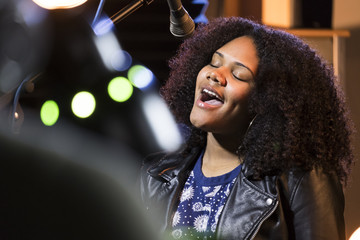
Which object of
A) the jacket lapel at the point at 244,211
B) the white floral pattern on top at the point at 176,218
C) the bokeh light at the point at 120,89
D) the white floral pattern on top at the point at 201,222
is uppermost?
the jacket lapel at the point at 244,211

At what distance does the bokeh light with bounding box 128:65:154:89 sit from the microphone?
255 cm

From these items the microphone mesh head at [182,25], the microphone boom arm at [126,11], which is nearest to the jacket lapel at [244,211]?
the microphone mesh head at [182,25]

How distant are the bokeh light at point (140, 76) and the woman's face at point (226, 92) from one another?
2106 mm

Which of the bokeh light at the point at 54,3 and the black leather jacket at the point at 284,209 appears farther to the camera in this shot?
the black leather jacket at the point at 284,209

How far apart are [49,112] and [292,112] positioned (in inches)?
87.9

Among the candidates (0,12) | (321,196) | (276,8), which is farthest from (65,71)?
(0,12)

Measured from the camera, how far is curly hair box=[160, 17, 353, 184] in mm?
1914

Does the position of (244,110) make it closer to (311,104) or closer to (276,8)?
(311,104)

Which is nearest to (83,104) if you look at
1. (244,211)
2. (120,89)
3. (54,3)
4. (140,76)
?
(120,89)

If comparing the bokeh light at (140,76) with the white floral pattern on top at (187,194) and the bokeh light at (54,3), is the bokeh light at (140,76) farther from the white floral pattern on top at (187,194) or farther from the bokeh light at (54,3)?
the bokeh light at (54,3)

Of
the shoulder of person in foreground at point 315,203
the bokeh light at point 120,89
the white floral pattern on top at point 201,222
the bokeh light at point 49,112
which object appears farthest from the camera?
the bokeh light at point 120,89

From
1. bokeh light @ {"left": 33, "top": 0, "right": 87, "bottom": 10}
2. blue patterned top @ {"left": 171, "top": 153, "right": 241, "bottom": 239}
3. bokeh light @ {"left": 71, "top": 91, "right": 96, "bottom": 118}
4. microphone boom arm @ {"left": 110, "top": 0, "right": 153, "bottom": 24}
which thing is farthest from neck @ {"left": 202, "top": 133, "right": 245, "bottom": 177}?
bokeh light @ {"left": 71, "top": 91, "right": 96, "bottom": 118}

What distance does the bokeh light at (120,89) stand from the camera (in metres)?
4.10

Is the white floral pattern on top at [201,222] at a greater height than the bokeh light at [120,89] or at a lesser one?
greater
